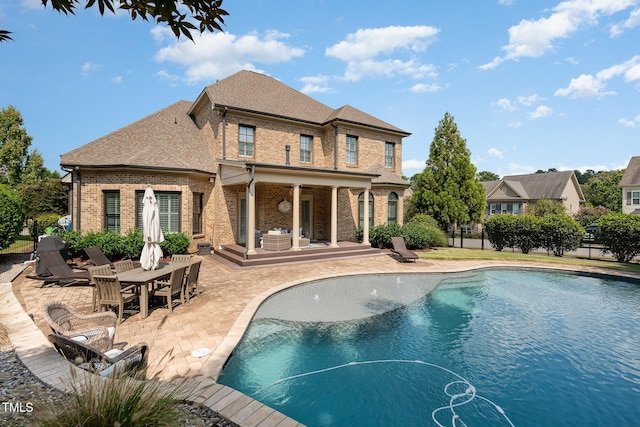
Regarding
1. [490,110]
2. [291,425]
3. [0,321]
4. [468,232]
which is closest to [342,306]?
[291,425]

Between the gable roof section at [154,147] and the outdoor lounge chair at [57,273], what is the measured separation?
575cm

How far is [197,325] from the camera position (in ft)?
21.5

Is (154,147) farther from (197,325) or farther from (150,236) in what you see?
(197,325)

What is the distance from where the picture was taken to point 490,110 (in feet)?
55.8

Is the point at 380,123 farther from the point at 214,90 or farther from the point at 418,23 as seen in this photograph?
the point at 214,90

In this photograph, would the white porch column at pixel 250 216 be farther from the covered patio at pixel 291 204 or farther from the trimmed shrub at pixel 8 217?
the trimmed shrub at pixel 8 217

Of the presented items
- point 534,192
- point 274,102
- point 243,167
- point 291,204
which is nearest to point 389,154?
point 291,204

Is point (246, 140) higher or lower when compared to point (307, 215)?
higher

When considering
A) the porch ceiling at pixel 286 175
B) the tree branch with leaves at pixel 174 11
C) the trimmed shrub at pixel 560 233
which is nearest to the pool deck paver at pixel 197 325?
the tree branch with leaves at pixel 174 11

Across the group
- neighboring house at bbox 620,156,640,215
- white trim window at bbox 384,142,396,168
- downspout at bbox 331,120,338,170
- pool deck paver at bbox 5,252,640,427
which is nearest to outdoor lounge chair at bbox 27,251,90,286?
pool deck paver at bbox 5,252,640,427

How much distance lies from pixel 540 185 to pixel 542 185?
1.06 ft

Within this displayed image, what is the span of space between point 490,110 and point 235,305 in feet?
55.8

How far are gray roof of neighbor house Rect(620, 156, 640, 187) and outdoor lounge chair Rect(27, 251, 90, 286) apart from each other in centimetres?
4880

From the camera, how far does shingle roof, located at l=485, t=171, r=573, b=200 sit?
1724 inches
